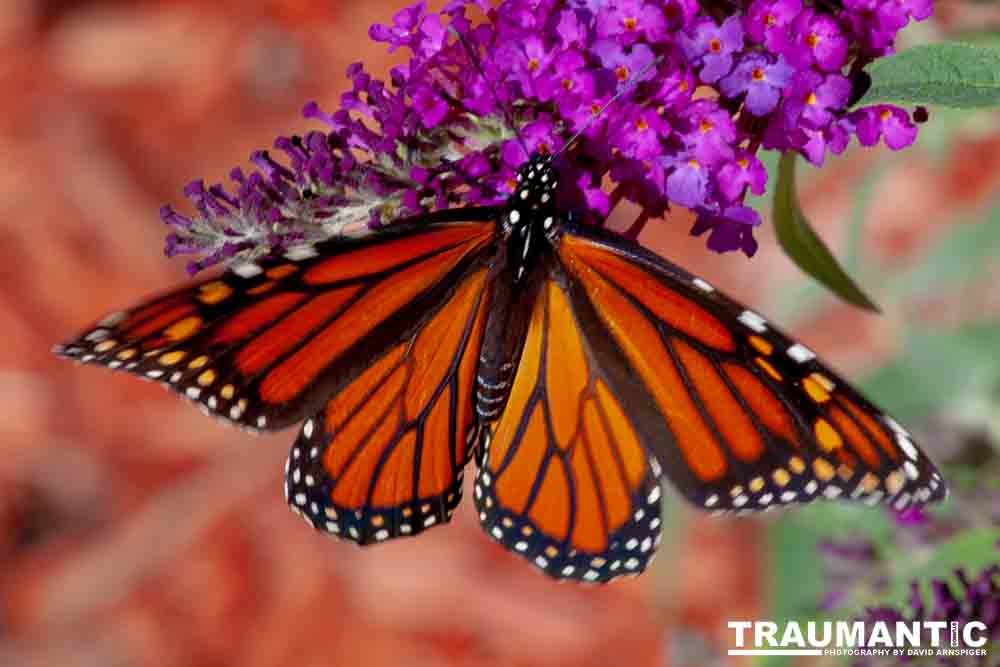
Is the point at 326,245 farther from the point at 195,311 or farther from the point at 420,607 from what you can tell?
the point at 420,607

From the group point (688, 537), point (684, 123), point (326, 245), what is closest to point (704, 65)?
point (684, 123)

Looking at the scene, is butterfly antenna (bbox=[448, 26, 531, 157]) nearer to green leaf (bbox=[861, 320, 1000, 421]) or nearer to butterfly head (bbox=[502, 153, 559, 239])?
butterfly head (bbox=[502, 153, 559, 239])

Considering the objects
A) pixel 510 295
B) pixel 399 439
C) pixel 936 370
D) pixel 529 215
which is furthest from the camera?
pixel 936 370

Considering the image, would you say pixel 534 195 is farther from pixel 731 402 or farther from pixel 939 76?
pixel 939 76

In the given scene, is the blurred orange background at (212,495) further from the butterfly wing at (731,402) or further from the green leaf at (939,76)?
the green leaf at (939,76)

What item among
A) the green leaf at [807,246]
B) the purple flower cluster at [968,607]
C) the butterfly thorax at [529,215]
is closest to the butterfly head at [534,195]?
the butterfly thorax at [529,215]

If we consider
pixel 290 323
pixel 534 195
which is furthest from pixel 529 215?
pixel 290 323
